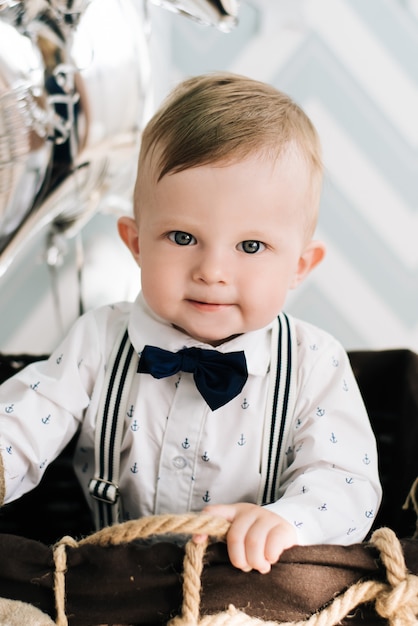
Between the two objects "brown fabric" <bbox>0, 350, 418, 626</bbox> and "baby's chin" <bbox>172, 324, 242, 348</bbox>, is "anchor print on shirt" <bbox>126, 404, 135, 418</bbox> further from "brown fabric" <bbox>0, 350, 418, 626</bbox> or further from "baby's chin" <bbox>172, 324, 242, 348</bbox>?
"brown fabric" <bbox>0, 350, 418, 626</bbox>

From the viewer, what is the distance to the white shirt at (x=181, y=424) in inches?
30.2

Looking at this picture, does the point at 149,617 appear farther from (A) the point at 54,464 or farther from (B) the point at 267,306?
(A) the point at 54,464

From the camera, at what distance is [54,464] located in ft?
3.21

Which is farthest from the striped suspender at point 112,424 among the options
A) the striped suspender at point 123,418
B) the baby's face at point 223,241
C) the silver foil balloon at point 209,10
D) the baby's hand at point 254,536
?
the silver foil balloon at point 209,10

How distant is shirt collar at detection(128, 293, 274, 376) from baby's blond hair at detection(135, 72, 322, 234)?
5.9 inches

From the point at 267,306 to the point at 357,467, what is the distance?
0.67 feet

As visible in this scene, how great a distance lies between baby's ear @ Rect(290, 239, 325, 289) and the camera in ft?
2.63

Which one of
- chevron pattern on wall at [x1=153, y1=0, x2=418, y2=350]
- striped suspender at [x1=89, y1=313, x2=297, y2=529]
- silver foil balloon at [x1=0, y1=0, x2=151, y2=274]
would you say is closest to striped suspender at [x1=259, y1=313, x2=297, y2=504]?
striped suspender at [x1=89, y1=313, x2=297, y2=529]

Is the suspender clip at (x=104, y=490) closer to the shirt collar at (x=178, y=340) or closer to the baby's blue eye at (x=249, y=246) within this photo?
the shirt collar at (x=178, y=340)

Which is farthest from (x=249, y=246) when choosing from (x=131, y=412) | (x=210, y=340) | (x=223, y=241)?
(x=131, y=412)

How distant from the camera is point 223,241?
2.26ft

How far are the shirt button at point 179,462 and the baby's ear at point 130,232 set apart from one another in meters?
0.24

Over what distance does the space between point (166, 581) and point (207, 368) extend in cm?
28

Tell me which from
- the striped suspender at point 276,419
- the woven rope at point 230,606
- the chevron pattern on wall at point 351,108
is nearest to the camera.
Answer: the woven rope at point 230,606
